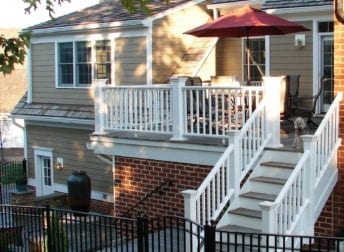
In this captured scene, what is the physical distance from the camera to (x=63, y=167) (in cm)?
1808

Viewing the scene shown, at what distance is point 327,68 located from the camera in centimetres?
1319

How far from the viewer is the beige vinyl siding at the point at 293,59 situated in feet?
44.0

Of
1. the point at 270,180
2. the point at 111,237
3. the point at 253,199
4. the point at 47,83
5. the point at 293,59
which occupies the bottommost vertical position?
the point at 111,237

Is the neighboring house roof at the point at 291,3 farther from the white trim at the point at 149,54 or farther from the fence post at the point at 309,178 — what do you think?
the fence post at the point at 309,178

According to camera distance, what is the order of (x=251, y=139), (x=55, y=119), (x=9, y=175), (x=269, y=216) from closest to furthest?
(x=269, y=216) → (x=251, y=139) → (x=55, y=119) → (x=9, y=175)

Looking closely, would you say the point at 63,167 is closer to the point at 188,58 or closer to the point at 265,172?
the point at 188,58

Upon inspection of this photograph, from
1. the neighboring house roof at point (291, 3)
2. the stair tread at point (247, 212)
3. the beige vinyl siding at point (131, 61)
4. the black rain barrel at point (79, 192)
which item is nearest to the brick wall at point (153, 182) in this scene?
the stair tread at point (247, 212)

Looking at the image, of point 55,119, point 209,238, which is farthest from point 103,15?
point 209,238

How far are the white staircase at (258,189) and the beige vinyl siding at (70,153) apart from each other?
7.56 meters

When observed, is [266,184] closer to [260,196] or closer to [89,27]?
[260,196]

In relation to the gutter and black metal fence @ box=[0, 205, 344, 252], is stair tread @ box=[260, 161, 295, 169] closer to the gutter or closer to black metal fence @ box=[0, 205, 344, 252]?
black metal fence @ box=[0, 205, 344, 252]

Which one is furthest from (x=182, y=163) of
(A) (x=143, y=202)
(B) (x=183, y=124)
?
(A) (x=143, y=202)

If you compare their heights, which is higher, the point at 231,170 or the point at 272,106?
the point at 272,106

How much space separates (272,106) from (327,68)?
14.6ft
